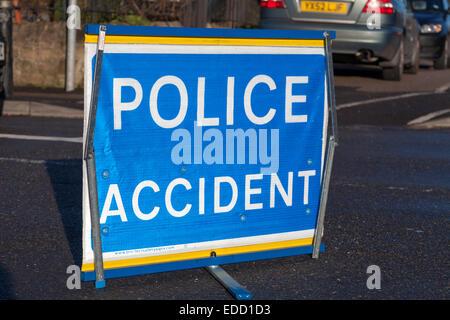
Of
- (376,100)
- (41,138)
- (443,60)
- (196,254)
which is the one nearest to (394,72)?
(376,100)

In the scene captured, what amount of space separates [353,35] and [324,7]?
2.30 feet

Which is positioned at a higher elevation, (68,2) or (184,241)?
(68,2)

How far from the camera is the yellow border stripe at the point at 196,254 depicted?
4102 millimetres

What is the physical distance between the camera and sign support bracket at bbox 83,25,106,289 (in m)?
3.91

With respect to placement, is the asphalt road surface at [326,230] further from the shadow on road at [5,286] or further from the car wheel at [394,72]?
the car wheel at [394,72]

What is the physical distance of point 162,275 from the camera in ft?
14.2

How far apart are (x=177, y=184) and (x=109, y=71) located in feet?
2.29

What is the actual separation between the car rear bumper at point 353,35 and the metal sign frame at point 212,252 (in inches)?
344

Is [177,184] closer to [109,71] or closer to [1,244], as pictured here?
[109,71]

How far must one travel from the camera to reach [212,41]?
4.30m

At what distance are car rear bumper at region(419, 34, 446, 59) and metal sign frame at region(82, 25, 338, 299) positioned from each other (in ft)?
50.7

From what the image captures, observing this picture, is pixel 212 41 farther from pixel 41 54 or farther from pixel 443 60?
pixel 443 60
